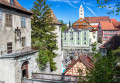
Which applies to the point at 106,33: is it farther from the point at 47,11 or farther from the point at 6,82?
the point at 6,82

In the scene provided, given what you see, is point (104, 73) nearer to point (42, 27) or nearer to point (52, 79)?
point (52, 79)

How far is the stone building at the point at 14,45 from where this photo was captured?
14.1 m

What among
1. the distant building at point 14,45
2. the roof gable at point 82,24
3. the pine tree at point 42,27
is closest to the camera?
the distant building at point 14,45

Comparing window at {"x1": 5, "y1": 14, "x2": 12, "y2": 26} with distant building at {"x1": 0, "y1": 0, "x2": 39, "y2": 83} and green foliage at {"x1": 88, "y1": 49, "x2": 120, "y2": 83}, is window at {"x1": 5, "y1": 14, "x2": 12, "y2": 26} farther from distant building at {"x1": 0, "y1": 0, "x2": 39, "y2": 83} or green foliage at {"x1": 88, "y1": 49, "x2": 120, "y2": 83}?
green foliage at {"x1": 88, "y1": 49, "x2": 120, "y2": 83}

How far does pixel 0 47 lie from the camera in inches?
569

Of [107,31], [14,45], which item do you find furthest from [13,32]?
[107,31]

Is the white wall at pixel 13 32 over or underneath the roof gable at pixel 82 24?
underneath

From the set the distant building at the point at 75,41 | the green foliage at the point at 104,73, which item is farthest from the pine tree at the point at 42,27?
the distant building at the point at 75,41

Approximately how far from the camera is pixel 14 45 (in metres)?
16.4

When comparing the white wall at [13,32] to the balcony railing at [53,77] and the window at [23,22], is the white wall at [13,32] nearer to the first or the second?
the window at [23,22]

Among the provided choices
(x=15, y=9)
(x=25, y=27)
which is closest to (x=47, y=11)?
(x=25, y=27)

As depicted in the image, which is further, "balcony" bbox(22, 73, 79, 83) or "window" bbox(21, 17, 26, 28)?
"window" bbox(21, 17, 26, 28)

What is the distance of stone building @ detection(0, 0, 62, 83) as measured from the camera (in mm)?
14126

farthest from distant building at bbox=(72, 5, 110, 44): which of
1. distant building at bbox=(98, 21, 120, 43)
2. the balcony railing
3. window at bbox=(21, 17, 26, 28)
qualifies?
the balcony railing
